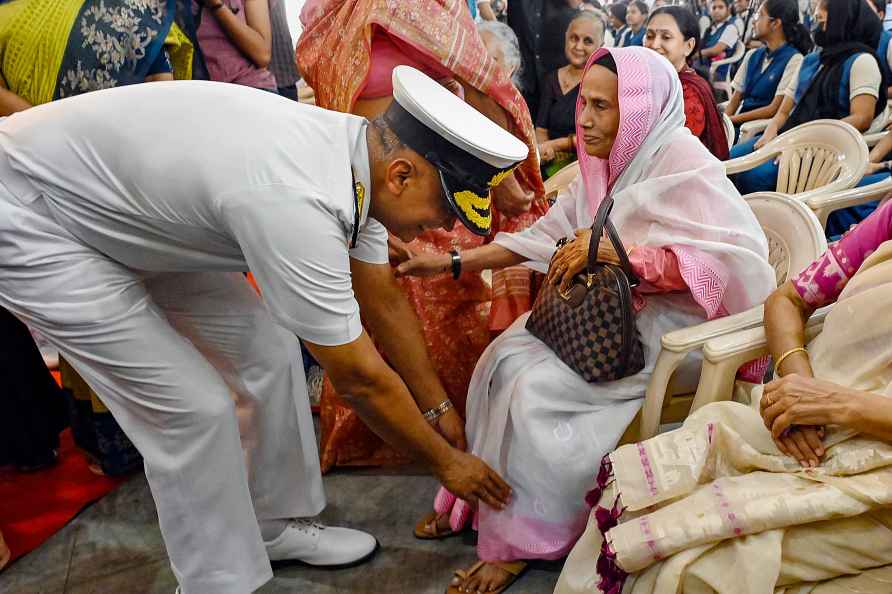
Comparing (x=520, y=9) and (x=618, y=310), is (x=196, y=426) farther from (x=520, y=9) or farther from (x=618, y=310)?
(x=520, y=9)

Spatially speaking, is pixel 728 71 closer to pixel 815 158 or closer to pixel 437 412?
pixel 815 158

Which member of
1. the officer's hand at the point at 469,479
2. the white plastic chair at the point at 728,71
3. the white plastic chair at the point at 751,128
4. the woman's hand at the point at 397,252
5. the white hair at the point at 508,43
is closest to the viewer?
the officer's hand at the point at 469,479

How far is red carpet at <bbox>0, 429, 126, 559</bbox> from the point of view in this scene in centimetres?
177

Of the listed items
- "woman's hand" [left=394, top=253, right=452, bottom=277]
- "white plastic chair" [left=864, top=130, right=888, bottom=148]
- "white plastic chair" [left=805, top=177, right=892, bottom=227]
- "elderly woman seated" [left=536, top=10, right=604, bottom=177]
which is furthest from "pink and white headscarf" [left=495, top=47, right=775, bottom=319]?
"white plastic chair" [left=864, top=130, right=888, bottom=148]

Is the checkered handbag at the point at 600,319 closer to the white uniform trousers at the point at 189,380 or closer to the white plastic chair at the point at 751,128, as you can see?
the white uniform trousers at the point at 189,380

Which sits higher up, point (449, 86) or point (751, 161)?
point (449, 86)

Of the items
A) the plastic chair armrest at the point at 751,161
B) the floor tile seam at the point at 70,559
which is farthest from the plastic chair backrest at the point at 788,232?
the floor tile seam at the point at 70,559

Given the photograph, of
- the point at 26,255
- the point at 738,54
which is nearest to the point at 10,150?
the point at 26,255

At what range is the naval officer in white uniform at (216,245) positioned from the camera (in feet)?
3.18

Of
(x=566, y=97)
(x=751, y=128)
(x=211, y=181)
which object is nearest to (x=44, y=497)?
(x=211, y=181)

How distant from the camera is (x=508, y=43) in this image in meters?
3.12

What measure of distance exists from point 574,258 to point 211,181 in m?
0.73

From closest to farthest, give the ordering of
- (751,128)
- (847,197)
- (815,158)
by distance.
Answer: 1. (847,197)
2. (815,158)
3. (751,128)

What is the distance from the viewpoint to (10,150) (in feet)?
3.61
